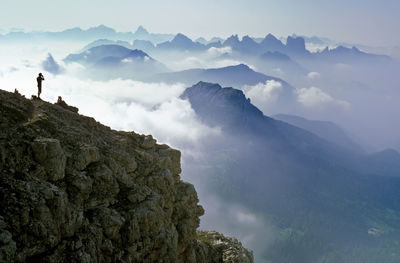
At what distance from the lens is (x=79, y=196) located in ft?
108

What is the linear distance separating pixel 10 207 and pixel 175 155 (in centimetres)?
3694

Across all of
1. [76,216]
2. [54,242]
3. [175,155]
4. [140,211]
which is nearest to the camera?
[54,242]

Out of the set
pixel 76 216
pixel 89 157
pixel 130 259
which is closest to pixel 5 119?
pixel 89 157

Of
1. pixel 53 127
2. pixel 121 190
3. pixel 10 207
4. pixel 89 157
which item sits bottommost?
pixel 10 207

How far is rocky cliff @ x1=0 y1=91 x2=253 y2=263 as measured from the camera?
2598 centimetres

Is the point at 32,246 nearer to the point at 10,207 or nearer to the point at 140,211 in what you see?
the point at 10,207

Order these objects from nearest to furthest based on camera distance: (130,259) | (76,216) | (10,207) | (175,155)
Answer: (10,207)
(76,216)
(130,259)
(175,155)

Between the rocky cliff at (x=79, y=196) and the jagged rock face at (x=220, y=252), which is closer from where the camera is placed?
the rocky cliff at (x=79, y=196)

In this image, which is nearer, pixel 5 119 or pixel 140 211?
pixel 5 119

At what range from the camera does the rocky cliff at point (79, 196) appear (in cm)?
2598

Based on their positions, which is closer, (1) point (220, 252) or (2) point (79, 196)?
(2) point (79, 196)

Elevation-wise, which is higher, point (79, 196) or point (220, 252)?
point (220, 252)

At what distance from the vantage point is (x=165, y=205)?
46875mm

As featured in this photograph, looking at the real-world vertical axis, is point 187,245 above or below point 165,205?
below
